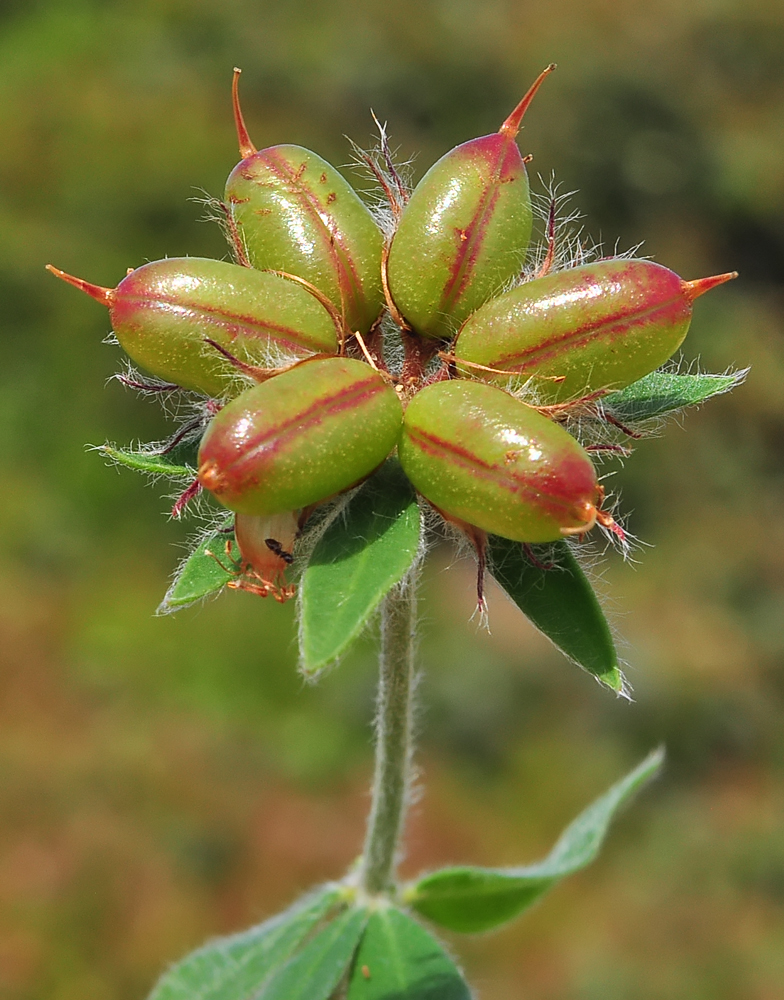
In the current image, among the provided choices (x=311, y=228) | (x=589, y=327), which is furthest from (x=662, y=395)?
(x=311, y=228)

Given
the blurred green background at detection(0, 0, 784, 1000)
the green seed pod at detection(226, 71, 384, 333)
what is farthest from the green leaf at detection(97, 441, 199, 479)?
the blurred green background at detection(0, 0, 784, 1000)

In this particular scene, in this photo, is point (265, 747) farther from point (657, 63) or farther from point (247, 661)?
point (657, 63)

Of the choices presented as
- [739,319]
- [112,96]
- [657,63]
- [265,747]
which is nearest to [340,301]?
[265,747]

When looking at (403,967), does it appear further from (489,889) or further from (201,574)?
(201,574)

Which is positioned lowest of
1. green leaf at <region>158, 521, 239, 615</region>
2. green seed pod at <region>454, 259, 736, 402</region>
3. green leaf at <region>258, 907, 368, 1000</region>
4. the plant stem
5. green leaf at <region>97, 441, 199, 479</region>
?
green leaf at <region>258, 907, 368, 1000</region>

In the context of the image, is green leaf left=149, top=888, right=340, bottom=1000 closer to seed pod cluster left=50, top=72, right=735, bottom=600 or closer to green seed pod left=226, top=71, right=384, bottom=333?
seed pod cluster left=50, top=72, right=735, bottom=600

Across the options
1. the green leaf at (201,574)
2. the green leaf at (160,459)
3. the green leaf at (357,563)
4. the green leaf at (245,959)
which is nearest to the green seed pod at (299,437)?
the green leaf at (357,563)
